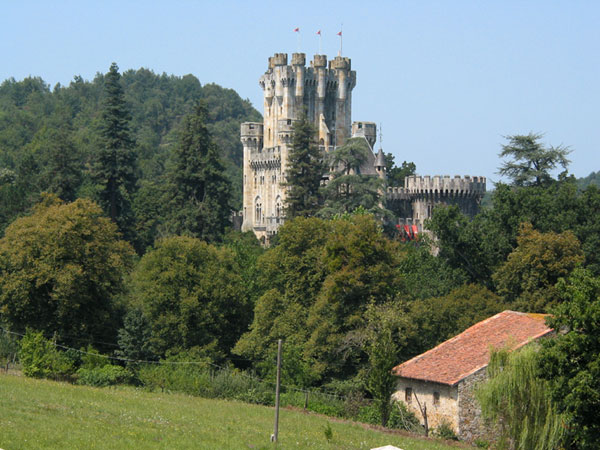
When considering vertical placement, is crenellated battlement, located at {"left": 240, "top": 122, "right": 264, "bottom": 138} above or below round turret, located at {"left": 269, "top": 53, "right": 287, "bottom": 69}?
below

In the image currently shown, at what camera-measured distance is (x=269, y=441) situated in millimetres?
34406

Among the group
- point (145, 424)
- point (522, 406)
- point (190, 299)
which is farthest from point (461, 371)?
point (190, 299)

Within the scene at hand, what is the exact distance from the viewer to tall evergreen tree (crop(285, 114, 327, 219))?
83125 millimetres

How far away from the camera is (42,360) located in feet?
160

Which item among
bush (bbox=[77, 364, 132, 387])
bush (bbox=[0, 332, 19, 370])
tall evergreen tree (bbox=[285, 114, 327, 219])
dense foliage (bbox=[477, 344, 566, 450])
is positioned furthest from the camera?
tall evergreen tree (bbox=[285, 114, 327, 219])

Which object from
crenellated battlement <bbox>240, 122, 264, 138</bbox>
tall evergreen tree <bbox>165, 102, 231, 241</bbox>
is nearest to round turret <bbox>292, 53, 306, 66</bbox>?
crenellated battlement <bbox>240, 122, 264, 138</bbox>

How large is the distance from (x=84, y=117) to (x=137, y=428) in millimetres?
166079

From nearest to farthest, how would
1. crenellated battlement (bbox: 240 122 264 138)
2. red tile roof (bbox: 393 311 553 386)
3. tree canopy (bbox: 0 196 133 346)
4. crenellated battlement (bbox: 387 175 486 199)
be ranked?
red tile roof (bbox: 393 311 553 386), tree canopy (bbox: 0 196 133 346), crenellated battlement (bbox: 387 175 486 199), crenellated battlement (bbox: 240 122 264 138)

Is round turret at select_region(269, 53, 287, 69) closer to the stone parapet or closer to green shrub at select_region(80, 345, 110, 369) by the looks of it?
the stone parapet

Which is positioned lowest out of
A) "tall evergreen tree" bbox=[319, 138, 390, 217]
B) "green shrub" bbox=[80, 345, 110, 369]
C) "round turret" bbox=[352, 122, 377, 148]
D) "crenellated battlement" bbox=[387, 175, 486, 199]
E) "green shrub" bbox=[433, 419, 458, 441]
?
"green shrub" bbox=[433, 419, 458, 441]

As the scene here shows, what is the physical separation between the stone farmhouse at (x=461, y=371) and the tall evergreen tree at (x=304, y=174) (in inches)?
1466

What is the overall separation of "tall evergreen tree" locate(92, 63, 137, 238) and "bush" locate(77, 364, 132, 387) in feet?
114

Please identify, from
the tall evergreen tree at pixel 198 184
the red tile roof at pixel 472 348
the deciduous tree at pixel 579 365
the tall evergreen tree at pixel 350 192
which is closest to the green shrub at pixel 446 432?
the red tile roof at pixel 472 348

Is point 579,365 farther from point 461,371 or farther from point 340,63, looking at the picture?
point 340,63
